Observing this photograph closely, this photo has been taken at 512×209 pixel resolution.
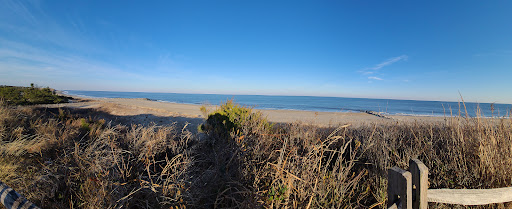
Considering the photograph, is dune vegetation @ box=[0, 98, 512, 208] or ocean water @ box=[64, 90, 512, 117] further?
ocean water @ box=[64, 90, 512, 117]

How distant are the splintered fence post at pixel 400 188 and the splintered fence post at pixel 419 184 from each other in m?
0.15

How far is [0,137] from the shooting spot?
14.6 ft

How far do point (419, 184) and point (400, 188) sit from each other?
21 centimetres

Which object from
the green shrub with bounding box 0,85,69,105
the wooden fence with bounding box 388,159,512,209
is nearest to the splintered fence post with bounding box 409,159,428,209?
the wooden fence with bounding box 388,159,512,209

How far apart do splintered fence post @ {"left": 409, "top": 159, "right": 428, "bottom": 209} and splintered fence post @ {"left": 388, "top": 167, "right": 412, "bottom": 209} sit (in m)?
0.15

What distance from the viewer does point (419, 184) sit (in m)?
1.68

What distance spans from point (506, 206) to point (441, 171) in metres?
0.72

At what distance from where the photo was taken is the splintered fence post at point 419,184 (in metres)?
1.67

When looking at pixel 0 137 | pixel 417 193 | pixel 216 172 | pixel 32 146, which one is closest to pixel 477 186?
pixel 417 193

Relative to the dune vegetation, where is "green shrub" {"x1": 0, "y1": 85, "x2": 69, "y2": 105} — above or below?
above

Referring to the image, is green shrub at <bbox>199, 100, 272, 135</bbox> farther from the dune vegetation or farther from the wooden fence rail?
the wooden fence rail

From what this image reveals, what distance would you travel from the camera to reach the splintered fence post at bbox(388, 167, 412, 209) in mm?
1571

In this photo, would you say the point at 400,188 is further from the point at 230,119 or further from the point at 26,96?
the point at 26,96

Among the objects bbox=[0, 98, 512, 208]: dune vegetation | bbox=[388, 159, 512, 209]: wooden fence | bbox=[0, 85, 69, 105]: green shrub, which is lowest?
bbox=[0, 98, 512, 208]: dune vegetation
